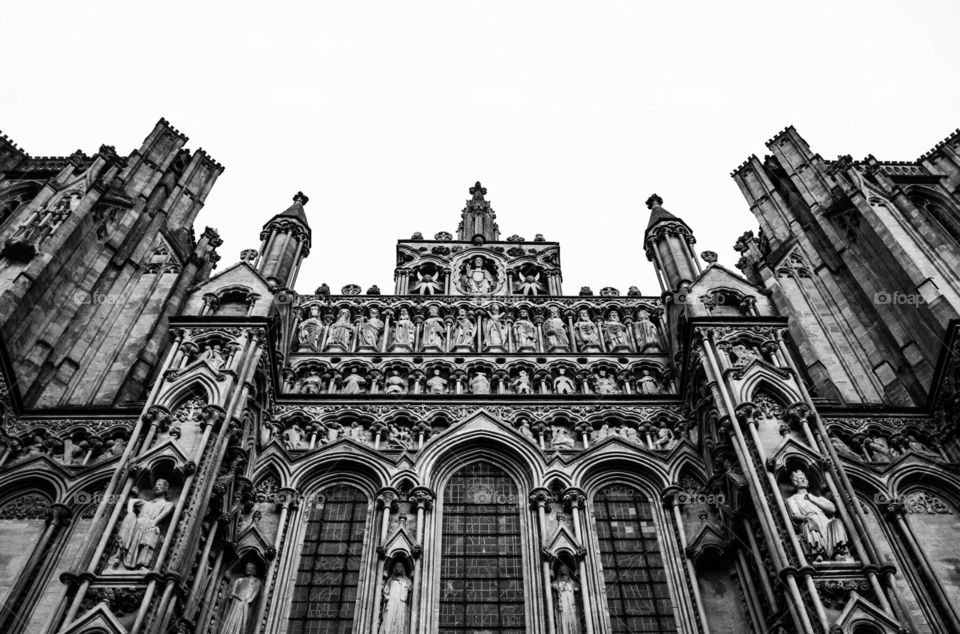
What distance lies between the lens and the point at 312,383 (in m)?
18.8

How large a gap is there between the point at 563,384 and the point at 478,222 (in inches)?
332

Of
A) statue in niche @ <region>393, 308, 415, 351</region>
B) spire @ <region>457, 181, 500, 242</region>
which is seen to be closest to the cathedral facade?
statue in niche @ <region>393, 308, 415, 351</region>

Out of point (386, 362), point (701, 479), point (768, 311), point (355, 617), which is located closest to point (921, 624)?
point (701, 479)

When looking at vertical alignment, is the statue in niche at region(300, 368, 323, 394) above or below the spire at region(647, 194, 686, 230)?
below

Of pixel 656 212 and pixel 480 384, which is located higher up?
pixel 656 212

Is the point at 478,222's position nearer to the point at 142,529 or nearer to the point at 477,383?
the point at 477,383

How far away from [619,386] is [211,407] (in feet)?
26.8

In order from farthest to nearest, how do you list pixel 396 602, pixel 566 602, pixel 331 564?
pixel 331 564
pixel 566 602
pixel 396 602

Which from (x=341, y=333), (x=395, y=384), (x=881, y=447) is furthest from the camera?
(x=341, y=333)

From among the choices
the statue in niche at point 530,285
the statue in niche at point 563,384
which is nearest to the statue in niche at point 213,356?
the statue in niche at point 563,384

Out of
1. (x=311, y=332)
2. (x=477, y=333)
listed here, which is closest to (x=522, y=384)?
(x=477, y=333)

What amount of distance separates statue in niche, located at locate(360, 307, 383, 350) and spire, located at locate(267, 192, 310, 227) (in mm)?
3310

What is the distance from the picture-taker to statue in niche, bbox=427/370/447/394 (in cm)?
1872

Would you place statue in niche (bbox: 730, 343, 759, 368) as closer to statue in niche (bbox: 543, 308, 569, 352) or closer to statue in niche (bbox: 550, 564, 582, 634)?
statue in niche (bbox: 543, 308, 569, 352)
